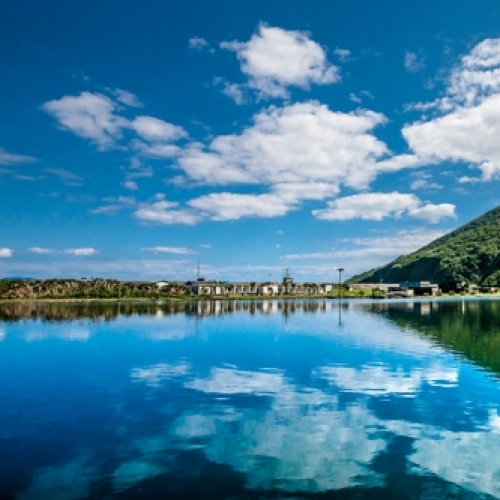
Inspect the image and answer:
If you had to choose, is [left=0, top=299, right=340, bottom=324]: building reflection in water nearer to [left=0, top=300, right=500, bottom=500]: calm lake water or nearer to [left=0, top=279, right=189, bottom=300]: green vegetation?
[left=0, top=279, right=189, bottom=300]: green vegetation


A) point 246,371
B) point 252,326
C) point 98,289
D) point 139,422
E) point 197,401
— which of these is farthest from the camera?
point 98,289

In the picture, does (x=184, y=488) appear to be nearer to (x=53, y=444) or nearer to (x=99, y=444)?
(x=99, y=444)

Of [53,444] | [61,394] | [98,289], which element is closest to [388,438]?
[53,444]

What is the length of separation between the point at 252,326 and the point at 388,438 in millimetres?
50370

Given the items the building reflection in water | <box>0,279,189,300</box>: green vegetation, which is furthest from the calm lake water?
<box>0,279,189,300</box>: green vegetation

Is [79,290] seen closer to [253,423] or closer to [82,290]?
[82,290]

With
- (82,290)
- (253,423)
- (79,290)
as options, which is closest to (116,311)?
(82,290)

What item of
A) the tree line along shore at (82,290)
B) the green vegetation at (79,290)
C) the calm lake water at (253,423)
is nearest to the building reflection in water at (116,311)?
the tree line along shore at (82,290)

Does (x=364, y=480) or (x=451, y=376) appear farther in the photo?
(x=451, y=376)

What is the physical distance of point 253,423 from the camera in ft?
64.2

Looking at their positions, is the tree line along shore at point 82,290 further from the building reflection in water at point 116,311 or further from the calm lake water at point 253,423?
the calm lake water at point 253,423

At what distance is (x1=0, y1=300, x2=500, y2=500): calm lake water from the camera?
13516mm

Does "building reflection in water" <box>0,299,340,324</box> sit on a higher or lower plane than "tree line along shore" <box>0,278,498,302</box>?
lower

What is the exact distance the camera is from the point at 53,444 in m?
17.0
